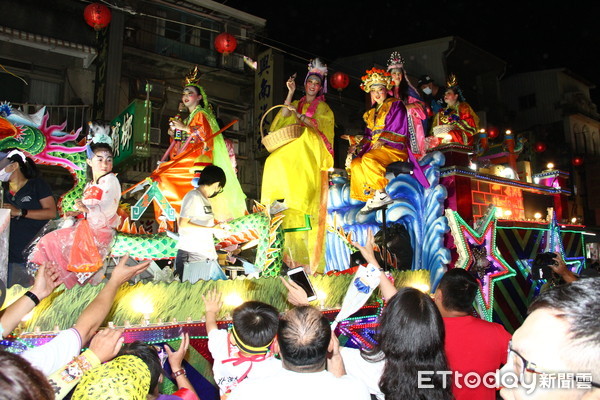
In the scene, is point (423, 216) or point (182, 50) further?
point (182, 50)

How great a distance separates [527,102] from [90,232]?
73.4ft

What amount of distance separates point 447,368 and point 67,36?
12.4 m

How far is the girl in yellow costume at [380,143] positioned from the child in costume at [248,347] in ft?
12.8

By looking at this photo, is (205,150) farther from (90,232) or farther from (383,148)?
(383,148)

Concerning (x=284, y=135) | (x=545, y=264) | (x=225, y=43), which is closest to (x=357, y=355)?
(x=284, y=135)

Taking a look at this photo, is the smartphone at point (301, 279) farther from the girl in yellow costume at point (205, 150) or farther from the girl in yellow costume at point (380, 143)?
the girl in yellow costume at point (380, 143)

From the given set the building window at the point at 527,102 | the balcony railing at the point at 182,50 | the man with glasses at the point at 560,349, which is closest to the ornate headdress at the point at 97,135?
the man with glasses at the point at 560,349

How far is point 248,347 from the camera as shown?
2.31 m

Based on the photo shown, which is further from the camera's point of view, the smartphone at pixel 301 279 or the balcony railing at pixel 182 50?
the balcony railing at pixel 182 50

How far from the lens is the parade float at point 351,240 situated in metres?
3.31

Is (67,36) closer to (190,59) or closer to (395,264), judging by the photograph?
(190,59)

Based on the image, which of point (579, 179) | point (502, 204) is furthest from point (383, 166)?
point (579, 179)

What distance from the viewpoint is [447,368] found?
6.65 ft

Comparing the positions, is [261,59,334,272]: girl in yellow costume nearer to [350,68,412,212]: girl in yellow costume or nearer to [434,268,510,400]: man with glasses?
[350,68,412,212]: girl in yellow costume
